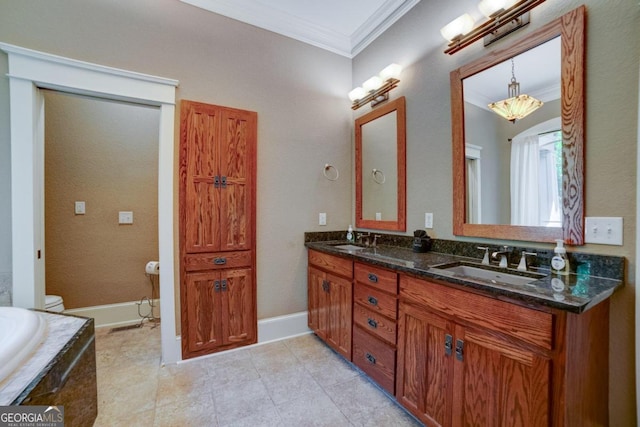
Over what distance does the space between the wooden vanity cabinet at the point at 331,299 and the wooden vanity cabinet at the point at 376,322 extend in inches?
3.6

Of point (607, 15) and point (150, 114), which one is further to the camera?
point (150, 114)

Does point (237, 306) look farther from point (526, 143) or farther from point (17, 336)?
point (526, 143)

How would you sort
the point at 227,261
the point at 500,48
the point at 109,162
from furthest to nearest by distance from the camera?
the point at 109,162 → the point at 227,261 → the point at 500,48

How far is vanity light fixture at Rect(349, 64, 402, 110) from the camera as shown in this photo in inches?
88.1

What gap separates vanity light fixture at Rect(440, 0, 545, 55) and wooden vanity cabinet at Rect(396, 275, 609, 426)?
150cm

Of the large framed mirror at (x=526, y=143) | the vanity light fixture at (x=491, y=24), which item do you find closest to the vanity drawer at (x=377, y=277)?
the large framed mirror at (x=526, y=143)

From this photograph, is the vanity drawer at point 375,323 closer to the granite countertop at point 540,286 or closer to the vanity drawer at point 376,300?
the vanity drawer at point 376,300

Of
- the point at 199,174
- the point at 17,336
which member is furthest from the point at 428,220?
the point at 17,336

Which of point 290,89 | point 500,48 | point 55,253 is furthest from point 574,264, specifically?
point 55,253

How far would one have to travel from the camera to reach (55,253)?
8.57 feet

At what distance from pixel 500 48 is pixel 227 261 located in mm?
2430

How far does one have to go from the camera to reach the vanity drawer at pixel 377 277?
159 centimetres

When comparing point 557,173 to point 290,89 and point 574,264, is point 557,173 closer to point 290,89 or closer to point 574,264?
point 574,264

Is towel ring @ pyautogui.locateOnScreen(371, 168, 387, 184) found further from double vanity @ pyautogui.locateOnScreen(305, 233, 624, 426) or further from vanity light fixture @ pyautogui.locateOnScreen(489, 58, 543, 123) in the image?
vanity light fixture @ pyautogui.locateOnScreen(489, 58, 543, 123)
